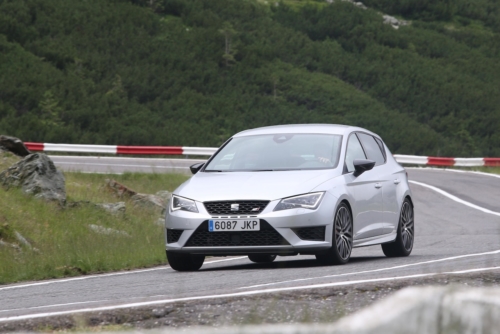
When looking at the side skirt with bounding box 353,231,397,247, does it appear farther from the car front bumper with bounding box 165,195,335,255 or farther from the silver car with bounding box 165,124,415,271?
the car front bumper with bounding box 165,195,335,255

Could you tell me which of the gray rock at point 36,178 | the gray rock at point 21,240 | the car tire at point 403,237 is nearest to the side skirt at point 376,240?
the car tire at point 403,237

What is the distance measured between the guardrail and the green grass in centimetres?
1865

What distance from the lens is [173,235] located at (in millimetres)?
10078

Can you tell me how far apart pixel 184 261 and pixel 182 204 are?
69 cm

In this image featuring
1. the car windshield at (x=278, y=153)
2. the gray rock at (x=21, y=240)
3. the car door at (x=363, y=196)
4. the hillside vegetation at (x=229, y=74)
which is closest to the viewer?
the car door at (x=363, y=196)

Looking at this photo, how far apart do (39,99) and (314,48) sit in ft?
109

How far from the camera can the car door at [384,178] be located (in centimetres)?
1135

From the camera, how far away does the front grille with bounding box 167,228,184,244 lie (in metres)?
10.0

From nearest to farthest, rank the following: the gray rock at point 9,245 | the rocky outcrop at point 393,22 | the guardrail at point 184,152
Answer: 1. the gray rock at point 9,245
2. the guardrail at point 184,152
3. the rocky outcrop at point 393,22

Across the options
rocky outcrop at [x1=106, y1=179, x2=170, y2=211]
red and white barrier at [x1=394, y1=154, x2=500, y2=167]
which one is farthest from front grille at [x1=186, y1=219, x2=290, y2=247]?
red and white barrier at [x1=394, y1=154, x2=500, y2=167]

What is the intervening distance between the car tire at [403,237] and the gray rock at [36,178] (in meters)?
6.67

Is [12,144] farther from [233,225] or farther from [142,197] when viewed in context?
[233,225]

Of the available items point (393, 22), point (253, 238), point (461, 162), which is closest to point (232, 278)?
point (253, 238)

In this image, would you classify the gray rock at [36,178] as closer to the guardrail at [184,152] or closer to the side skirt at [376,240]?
the side skirt at [376,240]
